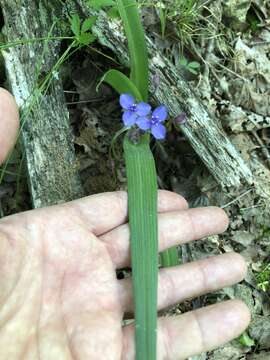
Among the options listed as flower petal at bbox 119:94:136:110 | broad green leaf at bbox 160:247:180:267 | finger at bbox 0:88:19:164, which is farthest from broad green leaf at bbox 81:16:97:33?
broad green leaf at bbox 160:247:180:267

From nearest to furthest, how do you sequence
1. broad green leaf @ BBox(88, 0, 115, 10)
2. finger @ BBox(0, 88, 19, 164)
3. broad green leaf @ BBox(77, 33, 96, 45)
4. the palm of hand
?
finger @ BBox(0, 88, 19, 164)
the palm of hand
broad green leaf @ BBox(88, 0, 115, 10)
broad green leaf @ BBox(77, 33, 96, 45)

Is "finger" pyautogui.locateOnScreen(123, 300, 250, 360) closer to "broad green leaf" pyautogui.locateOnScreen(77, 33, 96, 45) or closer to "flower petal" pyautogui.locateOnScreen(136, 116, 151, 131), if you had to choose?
"flower petal" pyautogui.locateOnScreen(136, 116, 151, 131)

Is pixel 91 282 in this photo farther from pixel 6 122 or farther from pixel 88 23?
pixel 88 23

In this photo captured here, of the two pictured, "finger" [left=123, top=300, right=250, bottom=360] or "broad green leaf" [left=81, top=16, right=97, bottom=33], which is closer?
"finger" [left=123, top=300, right=250, bottom=360]

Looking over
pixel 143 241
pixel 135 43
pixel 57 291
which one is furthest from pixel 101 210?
pixel 135 43

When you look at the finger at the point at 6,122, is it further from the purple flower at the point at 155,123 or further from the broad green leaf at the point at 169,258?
the broad green leaf at the point at 169,258

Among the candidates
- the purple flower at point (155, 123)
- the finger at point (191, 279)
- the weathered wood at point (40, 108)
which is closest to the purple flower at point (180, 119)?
the purple flower at point (155, 123)
